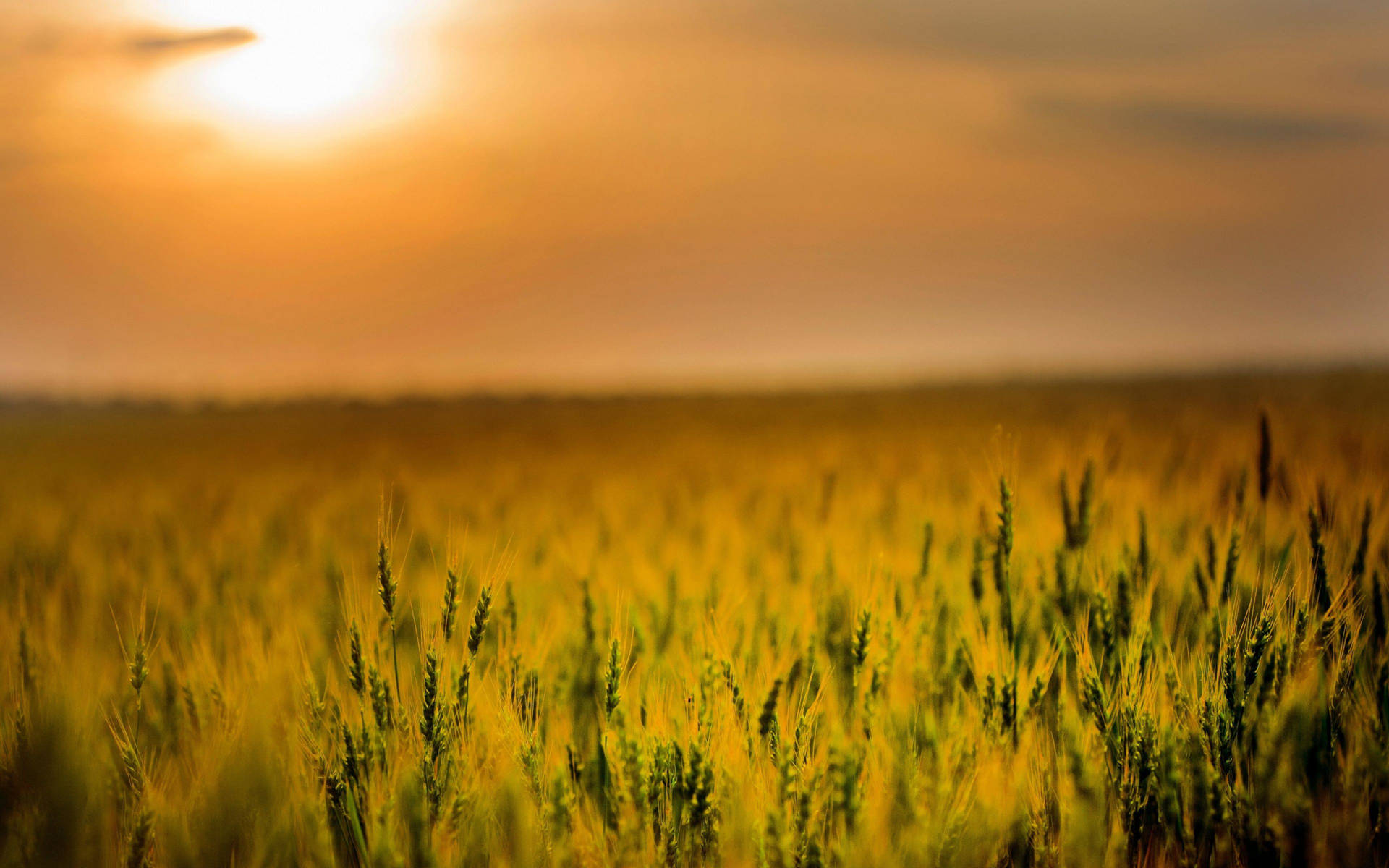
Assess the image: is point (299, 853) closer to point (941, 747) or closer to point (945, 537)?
point (941, 747)

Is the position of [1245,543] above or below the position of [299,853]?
above

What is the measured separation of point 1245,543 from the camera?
12.1 ft

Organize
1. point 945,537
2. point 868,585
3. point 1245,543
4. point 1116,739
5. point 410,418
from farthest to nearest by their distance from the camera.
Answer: point 410,418
point 945,537
point 1245,543
point 868,585
point 1116,739

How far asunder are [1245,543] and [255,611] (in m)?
3.84

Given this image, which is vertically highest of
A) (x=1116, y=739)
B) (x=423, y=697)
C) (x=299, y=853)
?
(x=423, y=697)

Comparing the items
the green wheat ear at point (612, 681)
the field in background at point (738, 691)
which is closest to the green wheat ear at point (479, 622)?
the field in background at point (738, 691)

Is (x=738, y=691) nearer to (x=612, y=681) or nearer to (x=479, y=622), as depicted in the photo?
(x=612, y=681)

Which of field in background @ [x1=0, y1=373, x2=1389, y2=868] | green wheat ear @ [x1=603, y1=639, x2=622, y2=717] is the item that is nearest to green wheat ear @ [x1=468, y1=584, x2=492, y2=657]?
field in background @ [x1=0, y1=373, x2=1389, y2=868]

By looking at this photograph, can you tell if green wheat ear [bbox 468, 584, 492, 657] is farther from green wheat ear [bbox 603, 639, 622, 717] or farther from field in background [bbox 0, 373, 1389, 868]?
green wheat ear [bbox 603, 639, 622, 717]

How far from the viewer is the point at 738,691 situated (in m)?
2.08

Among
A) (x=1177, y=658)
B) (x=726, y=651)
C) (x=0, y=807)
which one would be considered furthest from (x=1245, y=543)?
(x=0, y=807)

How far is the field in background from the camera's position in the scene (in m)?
1.90

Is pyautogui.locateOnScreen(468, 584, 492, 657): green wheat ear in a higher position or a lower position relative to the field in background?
higher

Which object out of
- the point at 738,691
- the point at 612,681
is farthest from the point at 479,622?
the point at 738,691
